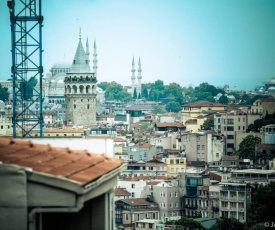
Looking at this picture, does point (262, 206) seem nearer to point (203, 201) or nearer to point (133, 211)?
point (203, 201)

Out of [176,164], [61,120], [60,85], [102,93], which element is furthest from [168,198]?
[102,93]

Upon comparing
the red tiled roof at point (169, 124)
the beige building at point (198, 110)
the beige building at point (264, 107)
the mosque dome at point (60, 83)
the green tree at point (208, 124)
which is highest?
the mosque dome at point (60, 83)

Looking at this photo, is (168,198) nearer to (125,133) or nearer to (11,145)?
(125,133)

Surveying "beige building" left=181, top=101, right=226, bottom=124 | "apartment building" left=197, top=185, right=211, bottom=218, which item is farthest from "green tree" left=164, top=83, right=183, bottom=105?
"apartment building" left=197, top=185, right=211, bottom=218

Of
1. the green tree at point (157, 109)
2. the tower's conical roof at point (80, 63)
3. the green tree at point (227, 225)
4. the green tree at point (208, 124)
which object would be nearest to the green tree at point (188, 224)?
the green tree at point (227, 225)

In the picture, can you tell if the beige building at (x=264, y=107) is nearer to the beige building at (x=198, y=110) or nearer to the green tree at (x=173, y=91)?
the beige building at (x=198, y=110)

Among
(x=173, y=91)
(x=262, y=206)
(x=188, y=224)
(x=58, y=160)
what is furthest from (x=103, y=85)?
(x=58, y=160)

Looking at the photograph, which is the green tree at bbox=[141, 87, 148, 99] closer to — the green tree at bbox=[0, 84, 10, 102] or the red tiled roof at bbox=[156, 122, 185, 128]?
the green tree at bbox=[0, 84, 10, 102]

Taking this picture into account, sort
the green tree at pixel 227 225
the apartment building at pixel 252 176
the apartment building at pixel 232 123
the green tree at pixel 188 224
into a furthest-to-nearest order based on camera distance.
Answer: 1. the apartment building at pixel 232 123
2. the apartment building at pixel 252 176
3. the green tree at pixel 188 224
4. the green tree at pixel 227 225
